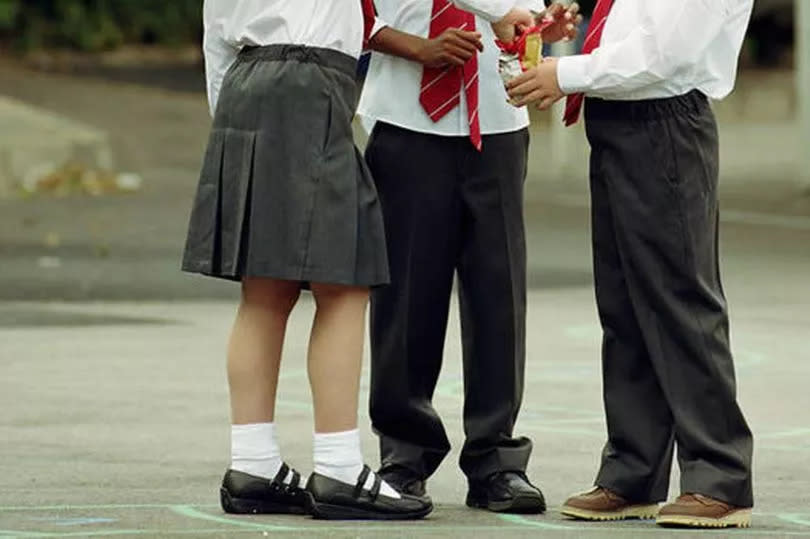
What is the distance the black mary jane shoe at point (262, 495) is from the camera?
659 cm

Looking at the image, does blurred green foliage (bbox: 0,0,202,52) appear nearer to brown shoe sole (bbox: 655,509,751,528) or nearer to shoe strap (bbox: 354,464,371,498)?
shoe strap (bbox: 354,464,371,498)

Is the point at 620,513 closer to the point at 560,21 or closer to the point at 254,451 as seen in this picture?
the point at 254,451

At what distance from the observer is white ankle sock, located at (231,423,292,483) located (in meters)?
6.60

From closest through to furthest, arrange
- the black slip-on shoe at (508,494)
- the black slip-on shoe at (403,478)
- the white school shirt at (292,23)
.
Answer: the white school shirt at (292,23) < the black slip-on shoe at (508,494) < the black slip-on shoe at (403,478)

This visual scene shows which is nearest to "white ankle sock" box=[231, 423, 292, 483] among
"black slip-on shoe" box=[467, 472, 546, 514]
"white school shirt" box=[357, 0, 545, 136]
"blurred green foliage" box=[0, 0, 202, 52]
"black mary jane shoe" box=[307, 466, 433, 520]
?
"black mary jane shoe" box=[307, 466, 433, 520]

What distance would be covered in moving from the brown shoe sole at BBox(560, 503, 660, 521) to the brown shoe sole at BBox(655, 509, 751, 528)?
0.59ft

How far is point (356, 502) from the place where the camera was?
6508 millimetres

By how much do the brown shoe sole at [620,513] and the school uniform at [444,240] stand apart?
27 centimetres

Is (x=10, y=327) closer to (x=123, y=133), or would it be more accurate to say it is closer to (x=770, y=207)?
(x=770, y=207)

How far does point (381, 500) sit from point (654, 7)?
143 centimetres

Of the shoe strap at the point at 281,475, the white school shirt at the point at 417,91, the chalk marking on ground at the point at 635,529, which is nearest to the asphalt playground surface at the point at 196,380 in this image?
the chalk marking on ground at the point at 635,529

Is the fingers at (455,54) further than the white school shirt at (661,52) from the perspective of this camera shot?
Yes

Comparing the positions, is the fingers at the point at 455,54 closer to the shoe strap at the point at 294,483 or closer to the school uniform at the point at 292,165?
the school uniform at the point at 292,165

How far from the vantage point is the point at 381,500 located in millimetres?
6531
